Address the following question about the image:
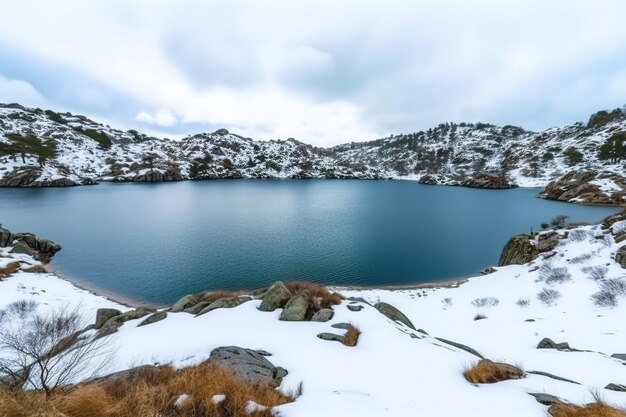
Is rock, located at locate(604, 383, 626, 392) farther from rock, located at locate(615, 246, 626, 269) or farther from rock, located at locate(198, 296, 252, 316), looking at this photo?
rock, located at locate(615, 246, 626, 269)

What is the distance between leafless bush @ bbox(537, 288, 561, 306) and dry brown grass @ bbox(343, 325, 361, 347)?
19.4 meters

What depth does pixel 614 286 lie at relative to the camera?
2103 centimetres

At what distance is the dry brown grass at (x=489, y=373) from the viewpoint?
315 inches

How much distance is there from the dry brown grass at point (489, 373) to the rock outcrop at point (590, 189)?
360 feet

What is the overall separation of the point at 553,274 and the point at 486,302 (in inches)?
278

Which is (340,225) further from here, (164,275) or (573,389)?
(573,389)

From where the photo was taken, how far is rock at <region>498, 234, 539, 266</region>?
108 ft

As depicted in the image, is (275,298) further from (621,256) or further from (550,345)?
(621,256)

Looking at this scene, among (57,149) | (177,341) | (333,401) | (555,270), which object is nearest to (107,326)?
(177,341)

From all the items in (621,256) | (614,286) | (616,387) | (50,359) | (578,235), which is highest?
(578,235)

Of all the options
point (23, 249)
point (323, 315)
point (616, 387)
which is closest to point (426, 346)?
point (323, 315)

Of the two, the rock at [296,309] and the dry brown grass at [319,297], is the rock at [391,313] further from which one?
the rock at [296,309]

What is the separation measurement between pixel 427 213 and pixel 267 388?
78758mm

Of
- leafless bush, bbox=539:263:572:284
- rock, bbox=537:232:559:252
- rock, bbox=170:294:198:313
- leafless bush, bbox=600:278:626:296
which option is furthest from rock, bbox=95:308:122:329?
rock, bbox=537:232:559:252
